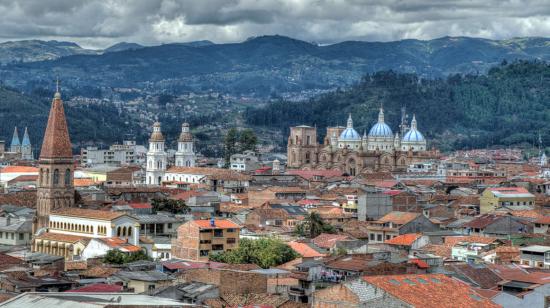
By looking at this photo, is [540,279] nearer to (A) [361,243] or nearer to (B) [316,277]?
(B) [316,277]

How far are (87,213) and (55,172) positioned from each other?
23.3ft

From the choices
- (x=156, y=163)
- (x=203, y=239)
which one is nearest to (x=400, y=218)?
(x=203, y=239)

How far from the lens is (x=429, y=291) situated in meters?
46.8

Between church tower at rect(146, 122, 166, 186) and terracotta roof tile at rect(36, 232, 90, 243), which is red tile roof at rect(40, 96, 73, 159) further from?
church tower at rect(146, 122, 166, 186)

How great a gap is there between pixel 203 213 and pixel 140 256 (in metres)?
23.5

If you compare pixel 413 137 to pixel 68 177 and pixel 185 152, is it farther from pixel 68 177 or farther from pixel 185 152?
pixel 68 177

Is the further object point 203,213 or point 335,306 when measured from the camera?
point 203,213

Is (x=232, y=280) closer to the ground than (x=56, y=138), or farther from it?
closer to the ground

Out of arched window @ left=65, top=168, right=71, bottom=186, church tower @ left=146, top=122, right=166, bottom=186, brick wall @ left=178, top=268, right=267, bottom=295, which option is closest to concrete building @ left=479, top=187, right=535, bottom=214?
arched window @ left=65, top=168, right=71, bottom=186

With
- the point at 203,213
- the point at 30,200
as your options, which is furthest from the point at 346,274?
the point at 30,200

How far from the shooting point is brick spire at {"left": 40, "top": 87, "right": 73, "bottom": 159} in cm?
8188

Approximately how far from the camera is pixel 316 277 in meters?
54.2

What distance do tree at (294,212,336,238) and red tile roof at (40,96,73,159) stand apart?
638 inches

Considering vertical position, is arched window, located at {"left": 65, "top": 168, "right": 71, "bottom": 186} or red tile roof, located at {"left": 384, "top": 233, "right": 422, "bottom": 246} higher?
arched window, located at {"left": 65, "top": 168, "right": 71, "bottom": 186}
